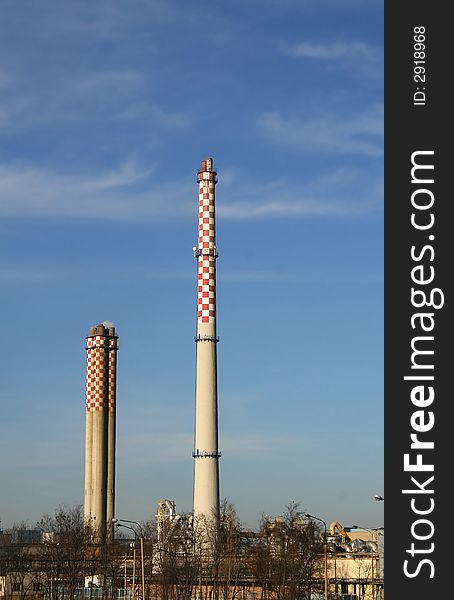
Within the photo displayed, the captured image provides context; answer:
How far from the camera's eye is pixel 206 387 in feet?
266

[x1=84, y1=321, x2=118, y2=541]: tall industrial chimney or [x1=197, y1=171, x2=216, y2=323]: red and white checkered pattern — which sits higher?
[x1=197, y1=171, x2=216, y2=323]: red and white checkered pattern

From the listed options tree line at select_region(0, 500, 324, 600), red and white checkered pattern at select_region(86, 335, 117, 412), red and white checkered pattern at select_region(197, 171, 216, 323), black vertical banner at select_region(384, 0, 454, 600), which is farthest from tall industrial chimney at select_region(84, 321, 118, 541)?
black vertical banner at select_region(384, 0, 454, 600)

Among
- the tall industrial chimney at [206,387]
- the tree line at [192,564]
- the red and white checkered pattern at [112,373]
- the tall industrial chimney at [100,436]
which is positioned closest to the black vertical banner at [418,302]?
the tree line at [192,564]

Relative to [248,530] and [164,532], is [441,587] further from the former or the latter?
[248,530]

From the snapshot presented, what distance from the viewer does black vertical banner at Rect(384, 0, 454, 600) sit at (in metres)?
18.9

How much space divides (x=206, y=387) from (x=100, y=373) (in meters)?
22.5

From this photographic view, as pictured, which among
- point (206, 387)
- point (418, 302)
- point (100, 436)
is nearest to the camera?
point (418, 302)

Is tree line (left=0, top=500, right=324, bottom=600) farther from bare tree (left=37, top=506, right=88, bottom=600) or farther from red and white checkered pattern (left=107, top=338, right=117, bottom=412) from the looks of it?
red and white checkered pattern (left=107, top=338, right=117, bottom=412)

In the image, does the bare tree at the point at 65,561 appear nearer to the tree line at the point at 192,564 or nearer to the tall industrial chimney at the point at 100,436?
the tree line at the point at 192,564

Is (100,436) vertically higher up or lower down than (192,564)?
higher up

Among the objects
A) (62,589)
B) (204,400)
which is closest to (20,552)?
(62,589)

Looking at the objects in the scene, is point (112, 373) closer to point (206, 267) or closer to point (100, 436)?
point (100, 436)

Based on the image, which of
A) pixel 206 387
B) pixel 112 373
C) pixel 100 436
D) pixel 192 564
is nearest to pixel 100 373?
pixel 112 373

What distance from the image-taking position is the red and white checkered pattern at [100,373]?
328 ft
